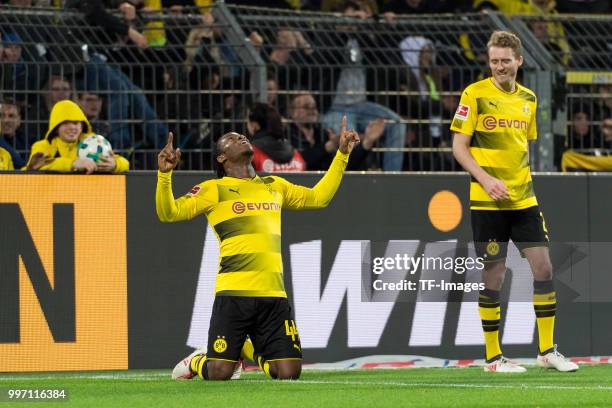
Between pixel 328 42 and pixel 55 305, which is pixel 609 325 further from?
pixel 55 305

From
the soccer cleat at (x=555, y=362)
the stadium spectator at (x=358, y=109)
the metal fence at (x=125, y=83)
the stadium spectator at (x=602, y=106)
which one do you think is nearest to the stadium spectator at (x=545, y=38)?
the stadium spectator at (x=602, y=106)

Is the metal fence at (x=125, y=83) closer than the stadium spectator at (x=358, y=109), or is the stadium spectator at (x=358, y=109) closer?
the metal fence at (x=125, y=83)

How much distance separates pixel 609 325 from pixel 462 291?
4.00 feet

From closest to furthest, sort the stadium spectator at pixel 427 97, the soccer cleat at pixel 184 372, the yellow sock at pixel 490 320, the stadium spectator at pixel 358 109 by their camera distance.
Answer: the soccer cleat at pixel 184 372, the yellow sock at pixel 490 320, the stadium spectator at pixel 358 109, the stadium spectator at pixel 427 97

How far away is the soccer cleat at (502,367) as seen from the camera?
9.33m

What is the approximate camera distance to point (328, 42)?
41.1 feet

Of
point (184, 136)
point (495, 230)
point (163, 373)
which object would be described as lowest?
point (163, 373)

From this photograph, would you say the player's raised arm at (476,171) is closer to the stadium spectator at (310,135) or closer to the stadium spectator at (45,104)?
the stadium spectator at (310,135)

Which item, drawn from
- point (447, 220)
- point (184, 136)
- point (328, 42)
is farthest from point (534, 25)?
point (184, 136)

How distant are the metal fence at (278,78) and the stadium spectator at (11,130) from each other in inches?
0.6

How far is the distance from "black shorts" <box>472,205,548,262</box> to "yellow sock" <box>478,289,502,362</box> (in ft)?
0.87

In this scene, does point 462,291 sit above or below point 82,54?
below

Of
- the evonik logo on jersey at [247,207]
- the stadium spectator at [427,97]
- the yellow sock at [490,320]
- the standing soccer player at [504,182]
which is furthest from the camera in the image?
the stadium spectator at [427,97]

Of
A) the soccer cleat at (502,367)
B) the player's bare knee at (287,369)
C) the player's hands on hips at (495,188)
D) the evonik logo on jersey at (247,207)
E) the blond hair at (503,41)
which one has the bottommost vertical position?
the soccer cleat at (502,367)
